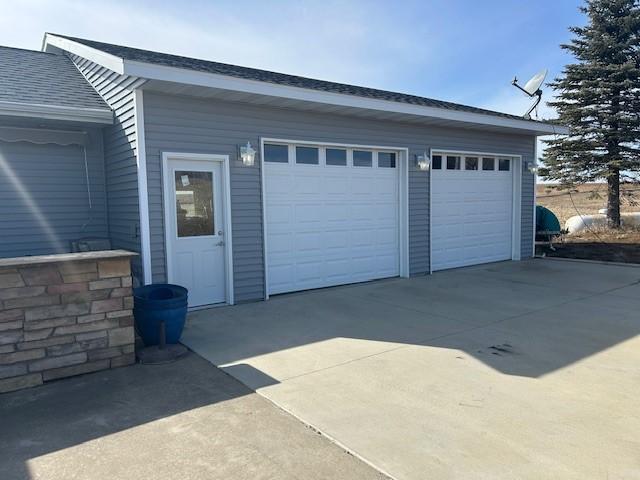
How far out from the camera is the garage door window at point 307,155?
752 centimetres

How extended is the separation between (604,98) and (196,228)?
14714 millimetres

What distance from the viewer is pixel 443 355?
4559 millimetres

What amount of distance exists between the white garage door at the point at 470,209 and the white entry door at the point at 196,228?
456cm

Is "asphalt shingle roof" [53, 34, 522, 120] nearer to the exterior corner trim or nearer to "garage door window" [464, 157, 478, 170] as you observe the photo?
the exterior corner trim

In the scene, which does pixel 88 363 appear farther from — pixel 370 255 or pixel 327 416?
pixel 370 255

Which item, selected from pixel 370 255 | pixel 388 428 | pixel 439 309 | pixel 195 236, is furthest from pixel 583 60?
pixel 388 428

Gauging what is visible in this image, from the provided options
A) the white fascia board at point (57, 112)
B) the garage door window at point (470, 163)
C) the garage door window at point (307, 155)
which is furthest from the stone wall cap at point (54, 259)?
the garage door window at point (470, 163)

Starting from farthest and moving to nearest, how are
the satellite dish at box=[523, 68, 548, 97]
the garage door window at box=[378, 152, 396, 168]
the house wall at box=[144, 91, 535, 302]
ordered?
the satellite dish at box=[523, 68, 548, 97], the garage door window at box=[378, 152, 396, 168], the house wall at box=[144, 91, 535, 302]

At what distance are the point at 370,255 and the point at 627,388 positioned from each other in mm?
5114

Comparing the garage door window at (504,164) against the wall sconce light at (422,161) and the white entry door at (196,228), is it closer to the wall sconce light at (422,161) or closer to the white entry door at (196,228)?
the wall sconce light at (422,161)

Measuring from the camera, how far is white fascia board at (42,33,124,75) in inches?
216

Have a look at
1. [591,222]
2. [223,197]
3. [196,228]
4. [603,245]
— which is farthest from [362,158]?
[591,222]

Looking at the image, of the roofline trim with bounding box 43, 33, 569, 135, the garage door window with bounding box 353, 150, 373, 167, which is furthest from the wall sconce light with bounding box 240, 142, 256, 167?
the garage door window with bounding box 353, 150, 373, 167

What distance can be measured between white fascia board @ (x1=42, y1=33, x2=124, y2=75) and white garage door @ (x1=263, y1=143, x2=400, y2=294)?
2.35 m
